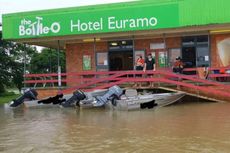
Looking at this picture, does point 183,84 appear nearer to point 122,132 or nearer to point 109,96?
point 109,96

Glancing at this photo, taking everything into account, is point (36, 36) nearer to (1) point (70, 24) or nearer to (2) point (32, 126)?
(1) point (70, 24)

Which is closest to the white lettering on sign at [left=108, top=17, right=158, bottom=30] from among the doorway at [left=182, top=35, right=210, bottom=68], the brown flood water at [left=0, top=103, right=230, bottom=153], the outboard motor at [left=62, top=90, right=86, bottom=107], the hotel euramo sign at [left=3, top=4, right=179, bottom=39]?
the hotel euramo sign at [left=3, top=4, right=179, bottom=39]

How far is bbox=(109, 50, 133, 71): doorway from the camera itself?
24.8 meters

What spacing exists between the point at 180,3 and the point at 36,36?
763 centimetres

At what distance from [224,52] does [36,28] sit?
9737 millimetres

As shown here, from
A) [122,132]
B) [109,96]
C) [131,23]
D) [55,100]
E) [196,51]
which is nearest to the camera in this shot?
[122,132]

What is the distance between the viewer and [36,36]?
2347 cm

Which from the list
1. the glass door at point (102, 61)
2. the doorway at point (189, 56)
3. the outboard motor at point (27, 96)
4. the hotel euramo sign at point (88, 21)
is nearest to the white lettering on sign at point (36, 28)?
the hotel euramo sign at point (88, 21)

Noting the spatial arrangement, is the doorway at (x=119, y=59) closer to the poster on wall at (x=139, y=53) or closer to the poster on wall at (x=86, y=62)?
the poster on wall at (x=139, y=53)

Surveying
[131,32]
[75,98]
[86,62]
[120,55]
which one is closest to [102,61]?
[86,62]

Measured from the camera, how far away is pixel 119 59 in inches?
989

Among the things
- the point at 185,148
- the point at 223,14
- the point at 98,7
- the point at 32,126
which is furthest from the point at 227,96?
the point at 185,148

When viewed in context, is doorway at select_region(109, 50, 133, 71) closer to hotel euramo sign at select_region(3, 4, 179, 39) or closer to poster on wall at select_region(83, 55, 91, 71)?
poster on wall at select_region(83, 55, 91, 71)

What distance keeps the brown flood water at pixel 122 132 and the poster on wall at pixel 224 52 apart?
23.3 feet
